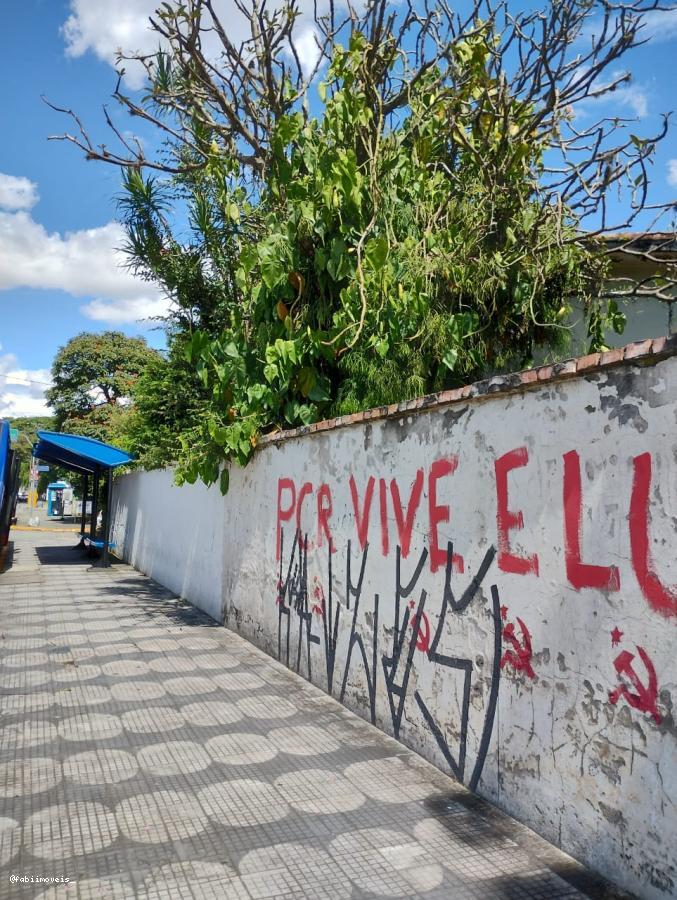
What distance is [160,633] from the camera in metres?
7.62

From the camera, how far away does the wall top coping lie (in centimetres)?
262

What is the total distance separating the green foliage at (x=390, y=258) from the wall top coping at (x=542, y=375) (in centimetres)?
134

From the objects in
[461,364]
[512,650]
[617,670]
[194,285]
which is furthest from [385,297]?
[194,285]

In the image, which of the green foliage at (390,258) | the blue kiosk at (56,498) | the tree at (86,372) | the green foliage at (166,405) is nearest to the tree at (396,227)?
the green foliage at (390,258)

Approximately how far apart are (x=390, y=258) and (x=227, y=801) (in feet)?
13.8

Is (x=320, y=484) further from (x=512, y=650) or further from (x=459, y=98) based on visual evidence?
(x=459, y=98)

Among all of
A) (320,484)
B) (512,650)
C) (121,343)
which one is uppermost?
(121,343)

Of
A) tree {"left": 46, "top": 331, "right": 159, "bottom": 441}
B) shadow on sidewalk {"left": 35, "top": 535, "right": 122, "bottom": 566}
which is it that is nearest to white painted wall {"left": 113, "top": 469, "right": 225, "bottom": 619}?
shadow on sidewalk {"left": 35, "top": 535, "right": 122, "bottom": 566}

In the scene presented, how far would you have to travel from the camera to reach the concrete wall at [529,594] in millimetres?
2590

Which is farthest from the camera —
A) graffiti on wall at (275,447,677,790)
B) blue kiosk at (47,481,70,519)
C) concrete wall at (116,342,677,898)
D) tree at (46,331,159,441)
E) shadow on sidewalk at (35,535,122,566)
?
blue kiosk at (47,481,70,519)

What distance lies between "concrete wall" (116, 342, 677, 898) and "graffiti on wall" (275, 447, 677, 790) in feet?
0.03

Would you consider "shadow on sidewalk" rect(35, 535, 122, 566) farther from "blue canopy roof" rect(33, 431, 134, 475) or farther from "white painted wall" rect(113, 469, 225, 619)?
"blue canopy roof" rect(33, 431, 134, 475)

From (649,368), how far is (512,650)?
4.61 ft

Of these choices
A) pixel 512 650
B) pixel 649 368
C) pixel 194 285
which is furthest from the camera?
pixel 194 285
